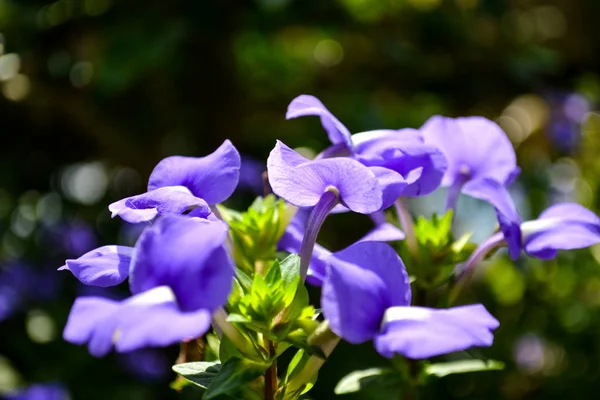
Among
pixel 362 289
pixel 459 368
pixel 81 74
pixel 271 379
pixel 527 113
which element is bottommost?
pixel 527 113

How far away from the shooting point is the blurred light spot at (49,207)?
71.4 inches

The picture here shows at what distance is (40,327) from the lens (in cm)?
163

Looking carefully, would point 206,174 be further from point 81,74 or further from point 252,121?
point 252,121

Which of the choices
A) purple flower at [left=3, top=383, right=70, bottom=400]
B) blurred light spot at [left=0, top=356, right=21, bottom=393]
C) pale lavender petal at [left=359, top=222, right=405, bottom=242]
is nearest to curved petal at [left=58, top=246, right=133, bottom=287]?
pale lavender petal at [left=359, top=222, right=405, bottom=242]

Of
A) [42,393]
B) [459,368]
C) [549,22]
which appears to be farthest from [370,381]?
[549,22]

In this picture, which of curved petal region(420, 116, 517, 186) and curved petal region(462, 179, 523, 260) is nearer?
curved petal region(462, 179, 523, 260)

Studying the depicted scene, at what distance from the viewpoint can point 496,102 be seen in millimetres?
1904

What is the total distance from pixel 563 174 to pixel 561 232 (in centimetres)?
136

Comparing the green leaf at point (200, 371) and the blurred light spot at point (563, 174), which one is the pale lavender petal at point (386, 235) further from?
the blurred light spot at point (563, 174)

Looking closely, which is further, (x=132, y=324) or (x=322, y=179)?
(x=322, y=179)

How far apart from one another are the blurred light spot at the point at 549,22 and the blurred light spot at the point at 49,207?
50.2 inches

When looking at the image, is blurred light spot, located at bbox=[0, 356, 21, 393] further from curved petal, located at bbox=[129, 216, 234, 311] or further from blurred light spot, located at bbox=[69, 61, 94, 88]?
curved petal, located at bbox=[129, 216, 234, 311]

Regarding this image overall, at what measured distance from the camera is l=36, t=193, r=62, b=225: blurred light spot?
1814 millimetres

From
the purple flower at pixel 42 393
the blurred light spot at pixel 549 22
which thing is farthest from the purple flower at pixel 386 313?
the blurred light spot at pixel 549 22
